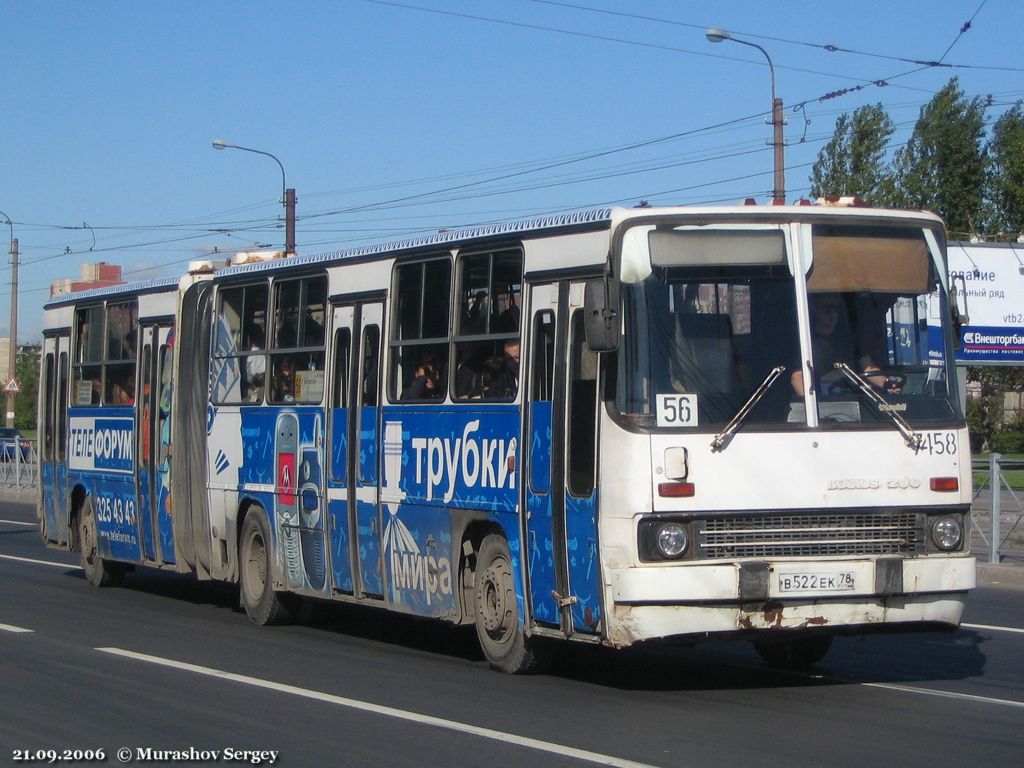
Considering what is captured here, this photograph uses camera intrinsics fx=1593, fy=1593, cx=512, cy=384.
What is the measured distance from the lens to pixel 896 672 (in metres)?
10.9

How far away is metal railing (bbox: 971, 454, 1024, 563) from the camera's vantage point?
19031 millimetres

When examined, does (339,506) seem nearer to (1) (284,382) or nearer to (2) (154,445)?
(1) (284,382)

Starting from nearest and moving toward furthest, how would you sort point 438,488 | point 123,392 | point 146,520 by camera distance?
point 438,488, point 146,520, point 123,392

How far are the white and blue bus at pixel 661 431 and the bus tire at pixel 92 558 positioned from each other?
5.96m

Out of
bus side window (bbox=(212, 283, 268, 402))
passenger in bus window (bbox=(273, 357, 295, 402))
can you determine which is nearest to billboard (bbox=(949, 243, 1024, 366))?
bus side window (bbox=(212, 283, 268, 402))

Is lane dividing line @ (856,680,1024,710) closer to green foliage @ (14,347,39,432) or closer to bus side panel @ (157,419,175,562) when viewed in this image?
bus side panel @ (157,419,175,562)

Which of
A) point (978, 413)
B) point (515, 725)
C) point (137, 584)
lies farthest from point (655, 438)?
point (978, 413)

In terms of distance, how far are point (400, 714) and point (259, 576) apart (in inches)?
221

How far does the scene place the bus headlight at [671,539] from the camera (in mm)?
9211

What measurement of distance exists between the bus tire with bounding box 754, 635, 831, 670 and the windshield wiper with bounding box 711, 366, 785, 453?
2.21 meters

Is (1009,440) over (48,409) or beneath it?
over

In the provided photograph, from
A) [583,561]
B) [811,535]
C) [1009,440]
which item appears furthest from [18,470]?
[1009,440]

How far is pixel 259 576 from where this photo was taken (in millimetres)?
14539

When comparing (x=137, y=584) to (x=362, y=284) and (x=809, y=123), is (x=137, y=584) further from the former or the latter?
(x=809, y=123)
